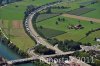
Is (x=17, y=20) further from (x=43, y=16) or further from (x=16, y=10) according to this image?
(x=16, y=10)

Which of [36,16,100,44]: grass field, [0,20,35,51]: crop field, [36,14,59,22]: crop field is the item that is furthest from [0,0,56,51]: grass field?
[36,16,100,44]: grass field

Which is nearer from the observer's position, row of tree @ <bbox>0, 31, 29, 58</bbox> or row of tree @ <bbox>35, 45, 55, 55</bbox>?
row of tree @ <bbox>0, 31, 29, 58</bbox>

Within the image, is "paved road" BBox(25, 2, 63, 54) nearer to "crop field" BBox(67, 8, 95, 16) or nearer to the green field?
the green field

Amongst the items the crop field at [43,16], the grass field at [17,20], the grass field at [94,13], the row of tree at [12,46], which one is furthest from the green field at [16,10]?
the row of tree at [12,46]

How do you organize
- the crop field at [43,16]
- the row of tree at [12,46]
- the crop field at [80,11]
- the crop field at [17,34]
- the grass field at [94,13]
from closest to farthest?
Result: 1. the row of tree at [12,46]
2. the crop field at [17,34]
3. the crop field at [43,16]
4. the grass field at [94,13]
5. the crop field at [80,11]

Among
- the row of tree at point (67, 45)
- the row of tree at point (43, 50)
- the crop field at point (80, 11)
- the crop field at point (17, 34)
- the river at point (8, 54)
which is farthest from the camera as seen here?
the crop field at point (80, 11)

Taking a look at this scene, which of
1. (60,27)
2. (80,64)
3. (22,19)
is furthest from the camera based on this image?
(22,19)

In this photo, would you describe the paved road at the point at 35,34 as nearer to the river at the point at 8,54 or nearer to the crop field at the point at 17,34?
the crop field at the point at 17,34

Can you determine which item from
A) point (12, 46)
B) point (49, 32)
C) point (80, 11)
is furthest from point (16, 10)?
Result: point (12, 46)

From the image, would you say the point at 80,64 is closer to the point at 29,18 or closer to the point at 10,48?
the point at 10,48

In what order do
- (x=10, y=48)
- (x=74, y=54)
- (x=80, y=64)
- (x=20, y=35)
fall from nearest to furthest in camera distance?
(x=80, y=64) → (x=74, y=54) → (x=10, y=48) → (x=20, y=35)

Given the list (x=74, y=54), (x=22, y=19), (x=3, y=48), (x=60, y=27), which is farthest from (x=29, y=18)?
(x=74, y=54)
